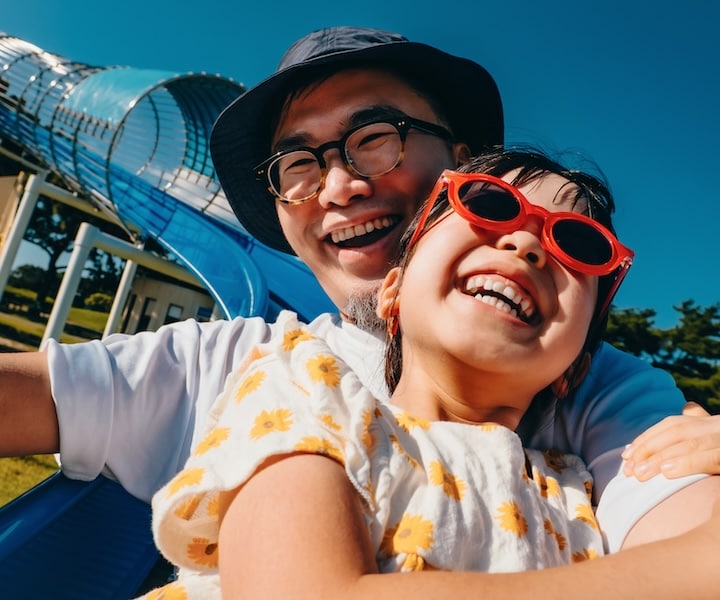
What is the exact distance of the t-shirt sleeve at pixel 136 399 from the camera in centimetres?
143

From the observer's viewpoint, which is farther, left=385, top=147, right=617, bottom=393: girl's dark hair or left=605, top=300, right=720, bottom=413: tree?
left=605, top=300, right=720, bottom=413: tree

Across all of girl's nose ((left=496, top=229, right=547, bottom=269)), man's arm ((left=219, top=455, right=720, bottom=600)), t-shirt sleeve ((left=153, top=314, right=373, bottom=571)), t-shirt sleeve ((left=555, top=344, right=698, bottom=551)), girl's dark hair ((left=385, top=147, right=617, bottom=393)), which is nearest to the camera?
man's arm ((left=219, top=455, right=720, bottom=600))

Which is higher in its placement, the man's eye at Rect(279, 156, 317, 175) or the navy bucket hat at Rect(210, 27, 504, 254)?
the navy bucket hat at Rect(210, 27, 504, 254)

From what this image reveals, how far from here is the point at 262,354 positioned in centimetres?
122

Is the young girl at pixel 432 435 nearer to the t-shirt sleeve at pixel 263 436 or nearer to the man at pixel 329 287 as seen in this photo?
the t-shirt sleeve at pixel 263 436

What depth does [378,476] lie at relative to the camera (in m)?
0.94

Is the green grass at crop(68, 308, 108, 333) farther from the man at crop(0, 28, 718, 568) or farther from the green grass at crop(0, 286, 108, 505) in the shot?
the man at crop(0, 28, 718, 568)

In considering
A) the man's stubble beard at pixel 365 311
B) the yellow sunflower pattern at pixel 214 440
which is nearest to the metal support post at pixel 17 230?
the man's stubble beard at pixel 365 311

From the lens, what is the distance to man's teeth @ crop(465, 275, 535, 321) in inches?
47.6

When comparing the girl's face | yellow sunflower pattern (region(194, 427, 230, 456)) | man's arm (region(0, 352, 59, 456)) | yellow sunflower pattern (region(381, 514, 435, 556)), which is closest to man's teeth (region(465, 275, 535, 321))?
the girl's face

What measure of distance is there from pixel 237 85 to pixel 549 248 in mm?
9826

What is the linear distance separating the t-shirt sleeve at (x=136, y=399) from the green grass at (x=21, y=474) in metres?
3.28

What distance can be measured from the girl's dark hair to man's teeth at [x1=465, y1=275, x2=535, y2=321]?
0.98 feet

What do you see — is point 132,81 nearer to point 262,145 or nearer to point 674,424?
point 262,145
